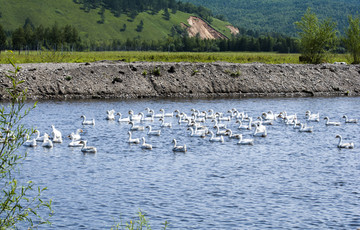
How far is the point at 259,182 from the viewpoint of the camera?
25.6 metres

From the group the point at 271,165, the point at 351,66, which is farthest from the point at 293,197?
the point at 351,66

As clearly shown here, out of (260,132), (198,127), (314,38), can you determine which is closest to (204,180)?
(260,132)

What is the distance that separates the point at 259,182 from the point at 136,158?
27.8 ft

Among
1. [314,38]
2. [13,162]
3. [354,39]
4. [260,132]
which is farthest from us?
[354,39]

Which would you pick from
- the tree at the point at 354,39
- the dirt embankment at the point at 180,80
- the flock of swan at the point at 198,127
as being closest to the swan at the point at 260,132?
the flock of swan at the point at 198,127

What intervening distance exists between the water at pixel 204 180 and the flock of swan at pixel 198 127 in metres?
0.59

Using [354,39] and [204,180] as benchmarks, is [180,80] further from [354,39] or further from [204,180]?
[204,180]

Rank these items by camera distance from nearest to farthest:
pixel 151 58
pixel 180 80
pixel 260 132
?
1. pixel 260 132
2. pixel 180 80
3. pixel 151 58

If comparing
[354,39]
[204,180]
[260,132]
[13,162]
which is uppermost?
[354,39]

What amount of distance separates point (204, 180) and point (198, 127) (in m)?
15.4

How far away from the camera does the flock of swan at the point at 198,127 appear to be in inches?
1366

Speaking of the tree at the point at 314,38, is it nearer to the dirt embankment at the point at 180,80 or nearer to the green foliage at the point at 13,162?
the dirt embankment at the point at 180,80

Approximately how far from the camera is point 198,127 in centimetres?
4122

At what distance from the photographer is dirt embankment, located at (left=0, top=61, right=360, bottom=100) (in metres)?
64.9
